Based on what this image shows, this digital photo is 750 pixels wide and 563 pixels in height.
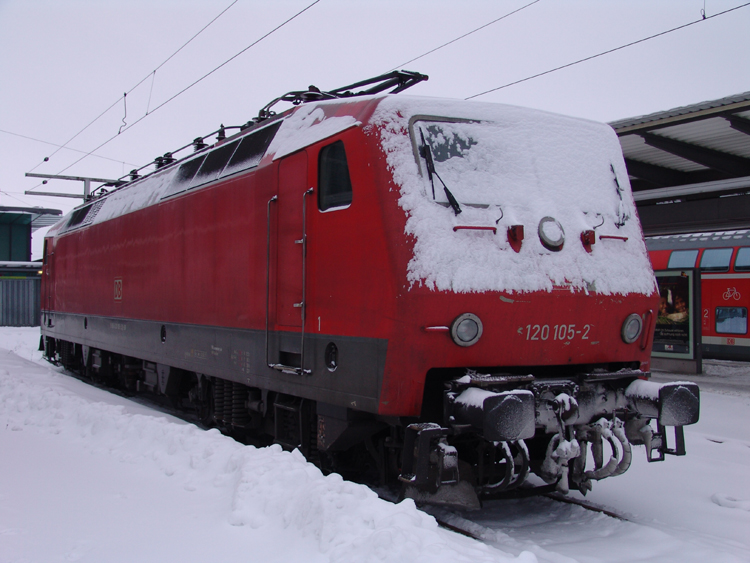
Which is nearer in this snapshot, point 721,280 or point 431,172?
point 431,172

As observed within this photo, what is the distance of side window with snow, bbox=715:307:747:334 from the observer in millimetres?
16328

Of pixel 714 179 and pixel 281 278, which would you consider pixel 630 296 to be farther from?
pixel 714 179

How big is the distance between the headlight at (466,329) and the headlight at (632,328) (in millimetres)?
1441

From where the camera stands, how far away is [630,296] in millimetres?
5391

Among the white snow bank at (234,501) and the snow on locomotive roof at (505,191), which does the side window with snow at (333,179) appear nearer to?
the snow on locomotive roof at (505,191)

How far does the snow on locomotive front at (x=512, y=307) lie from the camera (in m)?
4.59

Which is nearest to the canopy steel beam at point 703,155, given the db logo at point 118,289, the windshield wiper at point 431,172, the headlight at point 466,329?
the windshield wiper at point 431,172

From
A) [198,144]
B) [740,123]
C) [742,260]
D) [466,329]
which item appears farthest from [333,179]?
[742,260]

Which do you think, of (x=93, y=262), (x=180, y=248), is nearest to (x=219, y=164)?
(x=180, y=248)

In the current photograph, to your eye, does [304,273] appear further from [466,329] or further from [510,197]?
[510,197]

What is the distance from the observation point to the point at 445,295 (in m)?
4.62

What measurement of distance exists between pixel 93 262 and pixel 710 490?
414 inches

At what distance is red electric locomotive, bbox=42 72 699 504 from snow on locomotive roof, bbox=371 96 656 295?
1cm

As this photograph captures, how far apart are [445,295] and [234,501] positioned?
196cm
